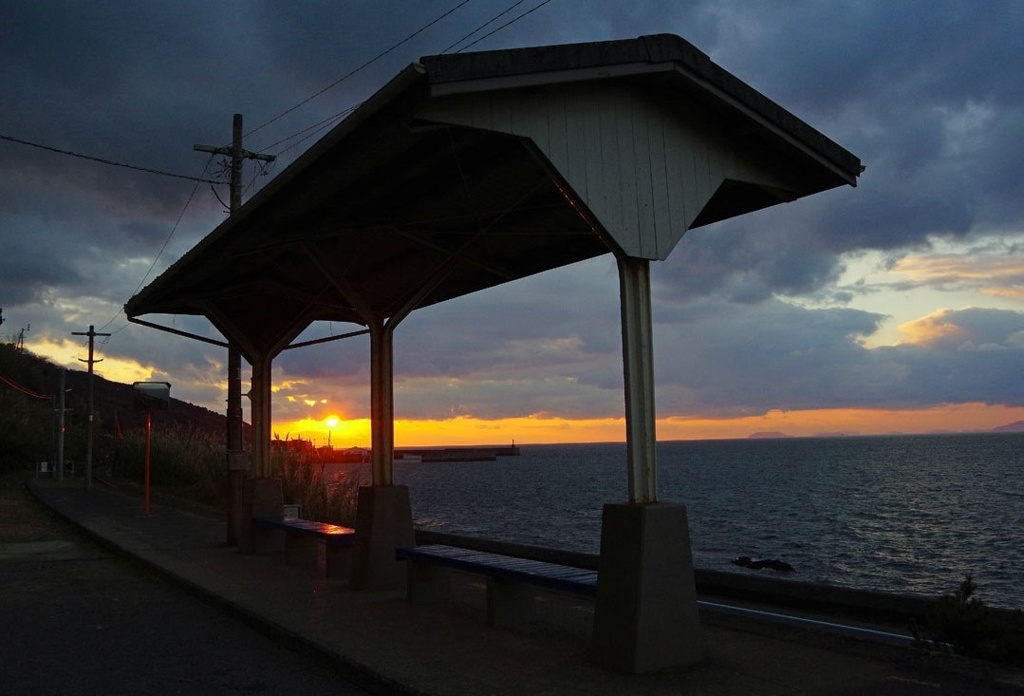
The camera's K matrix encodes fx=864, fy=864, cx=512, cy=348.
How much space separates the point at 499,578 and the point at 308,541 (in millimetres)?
5027

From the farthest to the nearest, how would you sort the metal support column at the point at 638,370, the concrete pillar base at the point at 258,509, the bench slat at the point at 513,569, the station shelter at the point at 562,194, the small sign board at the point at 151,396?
the small sign board at the point at 151,396 < the concrete pillar base at the point at 258,509 < the bench slat at the point at 513,569 < the metal support column at the point at 638,370 < the station shelter at the point at 562,194

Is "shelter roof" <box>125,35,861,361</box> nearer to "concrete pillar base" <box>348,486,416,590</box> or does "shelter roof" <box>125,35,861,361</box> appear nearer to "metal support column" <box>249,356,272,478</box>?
"concrete pillar base" <box>348,486,416,590</box>

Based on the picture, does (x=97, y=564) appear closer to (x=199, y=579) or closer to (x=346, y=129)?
(x=199, y=579)

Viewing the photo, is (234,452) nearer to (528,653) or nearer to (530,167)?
(530,167)

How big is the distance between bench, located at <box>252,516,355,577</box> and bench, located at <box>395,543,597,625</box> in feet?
4.56

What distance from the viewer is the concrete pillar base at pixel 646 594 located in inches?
221

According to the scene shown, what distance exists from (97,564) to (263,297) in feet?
14.5

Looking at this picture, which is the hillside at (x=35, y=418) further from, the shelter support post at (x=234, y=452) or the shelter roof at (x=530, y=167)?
the shelter roof at (x=530, y=167)

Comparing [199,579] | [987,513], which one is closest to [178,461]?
[199,579]

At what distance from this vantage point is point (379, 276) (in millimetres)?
10547

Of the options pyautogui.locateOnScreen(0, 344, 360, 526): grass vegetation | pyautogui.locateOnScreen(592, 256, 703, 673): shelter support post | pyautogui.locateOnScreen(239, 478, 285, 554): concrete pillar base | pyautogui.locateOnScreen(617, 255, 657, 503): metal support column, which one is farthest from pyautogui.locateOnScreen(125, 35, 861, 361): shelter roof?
pyautogui.locateOnScreen(0, 344, 360, 526): grass vegetation

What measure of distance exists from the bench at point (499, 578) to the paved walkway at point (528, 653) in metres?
0.19

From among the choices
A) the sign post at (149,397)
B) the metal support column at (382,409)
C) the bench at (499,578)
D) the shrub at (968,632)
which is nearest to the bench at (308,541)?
the metal support column at (382,409)

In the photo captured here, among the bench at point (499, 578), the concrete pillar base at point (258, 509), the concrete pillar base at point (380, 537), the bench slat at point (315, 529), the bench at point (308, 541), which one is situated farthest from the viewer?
the concrete pillar base at point (258, 509)
